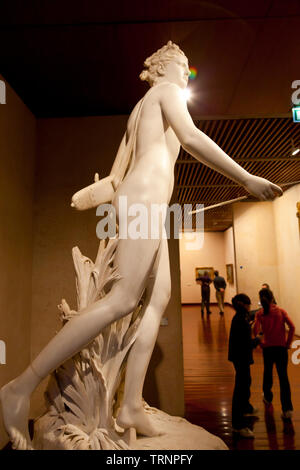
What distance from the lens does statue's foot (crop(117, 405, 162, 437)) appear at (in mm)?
1580

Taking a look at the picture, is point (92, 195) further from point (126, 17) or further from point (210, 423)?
point (210, 423)

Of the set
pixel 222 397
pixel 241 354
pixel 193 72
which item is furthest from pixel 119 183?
pixel 222 397

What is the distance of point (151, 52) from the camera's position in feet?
8.98

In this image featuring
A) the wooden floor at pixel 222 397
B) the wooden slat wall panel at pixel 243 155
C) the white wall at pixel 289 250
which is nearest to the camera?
the wooden floor at pixel 222 397

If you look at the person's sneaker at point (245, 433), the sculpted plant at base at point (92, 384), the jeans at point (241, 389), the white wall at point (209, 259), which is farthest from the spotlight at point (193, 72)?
the white wall at point (209, 259)

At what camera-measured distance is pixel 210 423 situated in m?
2.90

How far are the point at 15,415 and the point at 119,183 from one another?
1258mm

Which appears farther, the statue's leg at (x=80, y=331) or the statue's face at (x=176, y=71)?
the statue's face at (x=176, y=71)

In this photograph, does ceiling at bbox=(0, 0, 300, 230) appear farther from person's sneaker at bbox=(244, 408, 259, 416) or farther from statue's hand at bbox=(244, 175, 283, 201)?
person's sneaker at bbox=(244, 408, 259, 416)

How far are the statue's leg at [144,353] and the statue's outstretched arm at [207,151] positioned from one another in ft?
1.71

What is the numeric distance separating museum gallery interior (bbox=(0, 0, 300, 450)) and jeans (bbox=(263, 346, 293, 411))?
3.9 inches

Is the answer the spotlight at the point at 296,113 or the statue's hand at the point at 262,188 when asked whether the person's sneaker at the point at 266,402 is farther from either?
the spotlight at the point at 296,113

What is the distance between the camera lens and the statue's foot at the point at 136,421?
62.2 inches

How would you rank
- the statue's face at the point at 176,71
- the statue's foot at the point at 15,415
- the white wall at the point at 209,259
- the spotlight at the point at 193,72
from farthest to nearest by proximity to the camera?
the white wall at the point at 209,259 < the spotlight at the point at 193,72 < the statue's face at the point at 176,71 < the statue's foot at the point at 15,415
